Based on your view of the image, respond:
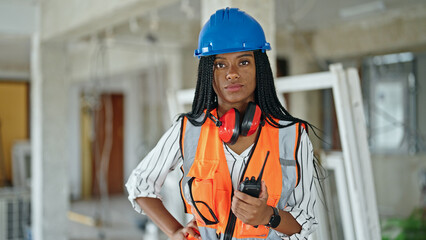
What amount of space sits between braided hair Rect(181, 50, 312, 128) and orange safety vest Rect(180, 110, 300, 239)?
0.9 inches

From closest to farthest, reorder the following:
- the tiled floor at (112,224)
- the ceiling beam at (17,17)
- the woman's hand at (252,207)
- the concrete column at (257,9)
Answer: the woman's hand at (252,207) → the concrete column at (257,9) → the ceiling beam at (17,17) → the tiled floor at (112,224)

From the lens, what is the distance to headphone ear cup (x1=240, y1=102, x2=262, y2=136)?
0.98m

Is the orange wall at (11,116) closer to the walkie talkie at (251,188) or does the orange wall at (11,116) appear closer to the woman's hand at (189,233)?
the woman's hand at (189,233)

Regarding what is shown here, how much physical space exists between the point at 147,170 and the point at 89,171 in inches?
300

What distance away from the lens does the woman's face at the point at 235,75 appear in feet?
3.33

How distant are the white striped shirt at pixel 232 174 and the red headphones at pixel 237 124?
5 cm

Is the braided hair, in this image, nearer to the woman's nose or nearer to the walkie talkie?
the woman's nose

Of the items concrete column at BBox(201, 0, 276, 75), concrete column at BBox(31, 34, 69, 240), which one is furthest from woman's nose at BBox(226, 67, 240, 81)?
concrete column at BBox(31, 34, 69, 240)

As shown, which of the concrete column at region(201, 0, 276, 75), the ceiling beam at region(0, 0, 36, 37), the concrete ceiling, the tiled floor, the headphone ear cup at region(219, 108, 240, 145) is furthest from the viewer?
the tiled floor

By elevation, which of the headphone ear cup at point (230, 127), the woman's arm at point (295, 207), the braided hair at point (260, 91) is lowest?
the woman's arm at point (295, 207)

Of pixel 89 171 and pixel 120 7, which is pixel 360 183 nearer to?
pixel 120 7

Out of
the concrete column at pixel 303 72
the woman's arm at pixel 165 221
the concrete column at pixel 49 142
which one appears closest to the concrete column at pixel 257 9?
the woman's arm at pixel 165 221

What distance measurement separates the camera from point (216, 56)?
3.39ft

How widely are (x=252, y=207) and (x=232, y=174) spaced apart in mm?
159
